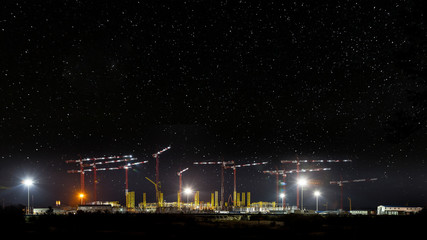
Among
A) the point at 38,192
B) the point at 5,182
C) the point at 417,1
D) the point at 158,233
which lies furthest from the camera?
the point at 38,192

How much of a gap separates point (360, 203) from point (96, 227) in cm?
18629

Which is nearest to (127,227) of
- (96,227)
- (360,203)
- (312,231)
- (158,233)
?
(96,227)

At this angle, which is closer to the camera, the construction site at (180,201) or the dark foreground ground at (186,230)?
the dark foreground ground at (186,230)

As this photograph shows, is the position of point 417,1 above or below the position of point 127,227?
above

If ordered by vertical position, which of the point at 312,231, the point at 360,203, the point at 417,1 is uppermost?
the point at 417,1

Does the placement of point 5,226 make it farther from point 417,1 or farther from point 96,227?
point 417,1

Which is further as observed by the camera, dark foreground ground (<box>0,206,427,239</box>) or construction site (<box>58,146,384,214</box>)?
construction site (<box>58,146,384,214</box>)

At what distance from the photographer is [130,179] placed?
622 ft

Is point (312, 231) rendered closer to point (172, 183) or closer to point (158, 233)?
point (158, 233)

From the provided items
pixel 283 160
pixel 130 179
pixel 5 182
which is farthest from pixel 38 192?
pixel 283 160

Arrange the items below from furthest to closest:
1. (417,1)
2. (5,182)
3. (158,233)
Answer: (5,182)
(417,1)
(158,233)

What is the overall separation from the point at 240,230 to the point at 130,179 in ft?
557

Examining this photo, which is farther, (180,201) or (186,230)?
(180,201)

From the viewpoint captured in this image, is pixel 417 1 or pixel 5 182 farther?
pixel 5 182
